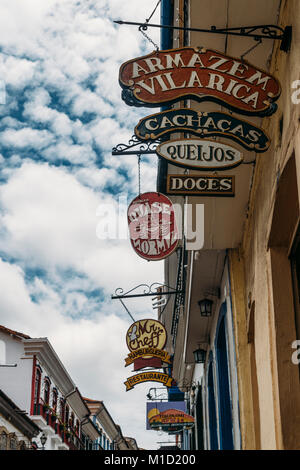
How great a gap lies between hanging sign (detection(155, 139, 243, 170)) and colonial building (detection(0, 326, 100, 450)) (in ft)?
88.9

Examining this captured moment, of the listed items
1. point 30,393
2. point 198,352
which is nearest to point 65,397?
point 30,393

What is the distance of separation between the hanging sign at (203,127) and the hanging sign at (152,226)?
13.9ft

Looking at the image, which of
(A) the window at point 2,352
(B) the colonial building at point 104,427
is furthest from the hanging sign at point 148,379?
(B) the colonial building at point 104,427

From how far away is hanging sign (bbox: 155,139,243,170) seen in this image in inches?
213

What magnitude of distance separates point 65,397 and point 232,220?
108 feet

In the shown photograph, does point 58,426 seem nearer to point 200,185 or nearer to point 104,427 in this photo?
point 104,427

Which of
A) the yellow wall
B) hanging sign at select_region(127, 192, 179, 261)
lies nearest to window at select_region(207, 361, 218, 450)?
hanging sign at select_region(127, 192, 179, 261)

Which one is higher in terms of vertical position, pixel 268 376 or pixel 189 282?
pixel 189 282

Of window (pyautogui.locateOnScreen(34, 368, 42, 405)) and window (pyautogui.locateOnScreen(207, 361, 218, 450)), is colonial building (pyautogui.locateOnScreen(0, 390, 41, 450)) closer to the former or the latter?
window (pyautogui.locateOnScreen(34, 368, 42, 405))

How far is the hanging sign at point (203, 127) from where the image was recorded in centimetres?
522

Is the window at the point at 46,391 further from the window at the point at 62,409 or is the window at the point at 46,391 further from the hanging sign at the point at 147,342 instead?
the hanging sign at the point at 147,342

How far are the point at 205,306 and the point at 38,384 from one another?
24.5 meters
